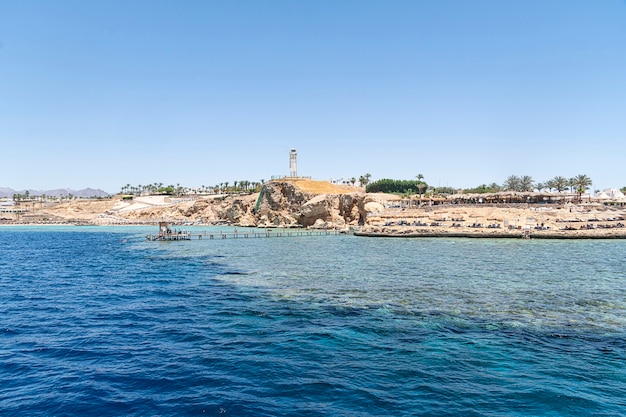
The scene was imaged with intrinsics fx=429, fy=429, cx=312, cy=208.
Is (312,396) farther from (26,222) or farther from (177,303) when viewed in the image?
(26,222)

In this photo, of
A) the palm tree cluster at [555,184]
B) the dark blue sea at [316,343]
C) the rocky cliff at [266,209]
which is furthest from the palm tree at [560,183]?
the dark blue sea at [316,343]

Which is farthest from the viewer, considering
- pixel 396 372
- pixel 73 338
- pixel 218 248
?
pixel 218 248

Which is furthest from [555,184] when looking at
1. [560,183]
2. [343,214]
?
[343,214]

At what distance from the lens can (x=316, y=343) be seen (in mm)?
20094

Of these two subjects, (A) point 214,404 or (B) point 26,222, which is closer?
(A) point 214,404

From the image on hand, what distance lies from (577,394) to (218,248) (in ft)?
193

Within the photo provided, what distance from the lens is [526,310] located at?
25.9 meters

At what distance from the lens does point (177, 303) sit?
1137 inches

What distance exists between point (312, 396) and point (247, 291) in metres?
18.7

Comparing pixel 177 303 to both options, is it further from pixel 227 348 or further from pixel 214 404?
pixel 214 404

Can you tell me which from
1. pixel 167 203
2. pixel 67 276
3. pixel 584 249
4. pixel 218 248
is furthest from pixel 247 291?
pixel 167 203

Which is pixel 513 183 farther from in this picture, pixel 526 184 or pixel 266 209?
pixel 266 209

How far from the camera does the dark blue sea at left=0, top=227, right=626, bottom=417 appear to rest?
14.4 m

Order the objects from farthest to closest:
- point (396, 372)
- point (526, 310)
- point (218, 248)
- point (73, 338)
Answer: point (218, 248)
point (526, 310)
point (73, 338)
point (396, 372)
